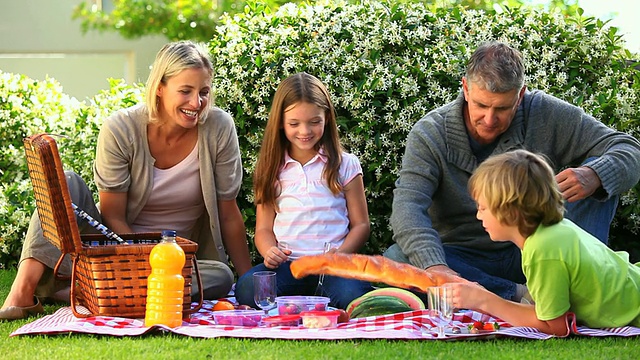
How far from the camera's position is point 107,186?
4.96 meters

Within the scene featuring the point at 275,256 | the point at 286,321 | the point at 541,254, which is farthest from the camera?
the point at 275,256

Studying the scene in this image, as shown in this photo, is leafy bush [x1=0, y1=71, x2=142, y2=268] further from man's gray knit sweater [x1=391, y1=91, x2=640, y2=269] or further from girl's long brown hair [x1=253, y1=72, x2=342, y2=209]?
man's gray knit sweater [x1=391, y1=91, x2=640, y2=269]

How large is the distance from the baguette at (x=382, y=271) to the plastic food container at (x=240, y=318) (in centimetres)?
37

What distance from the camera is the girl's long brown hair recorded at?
5.01m

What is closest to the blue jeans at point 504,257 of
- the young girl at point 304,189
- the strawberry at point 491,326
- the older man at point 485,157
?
the older man at point 485,157

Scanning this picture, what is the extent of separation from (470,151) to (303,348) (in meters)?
1.63

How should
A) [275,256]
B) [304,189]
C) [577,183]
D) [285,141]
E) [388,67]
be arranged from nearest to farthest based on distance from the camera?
[577,183] < [275,256] < [304,189] < [285,141] < [388,67]

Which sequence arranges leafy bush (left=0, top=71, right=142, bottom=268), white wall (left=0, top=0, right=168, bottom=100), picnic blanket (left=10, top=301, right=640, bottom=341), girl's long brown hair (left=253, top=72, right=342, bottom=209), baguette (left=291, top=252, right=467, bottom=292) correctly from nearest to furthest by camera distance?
picnic blanket (left=10, top=301, right=640, bottom=341)
baguette (left=291, top=252, right=467, bottom=292)
girl's long brown hair (left=253, top=72, right=342, bottom=209)
leafy bush (left=0, top=71, right=142, bottom=268)
white wall (left=0, top=0, right=168, bottom=100)

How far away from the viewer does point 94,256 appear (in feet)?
14.0

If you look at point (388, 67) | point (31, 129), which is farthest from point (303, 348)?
point (31, 129)

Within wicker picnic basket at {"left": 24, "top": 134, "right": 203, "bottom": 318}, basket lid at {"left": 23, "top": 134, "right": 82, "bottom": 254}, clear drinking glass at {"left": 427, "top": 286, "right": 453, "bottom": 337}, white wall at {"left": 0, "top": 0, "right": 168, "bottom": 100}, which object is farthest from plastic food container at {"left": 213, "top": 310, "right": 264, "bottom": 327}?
white wall at {"left": 0, "top": 0, "right": 168, "bottom": 100}

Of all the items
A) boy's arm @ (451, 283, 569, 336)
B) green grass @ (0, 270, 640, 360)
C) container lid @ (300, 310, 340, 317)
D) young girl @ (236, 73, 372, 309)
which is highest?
young girl @ (236, 73, 372, 309)

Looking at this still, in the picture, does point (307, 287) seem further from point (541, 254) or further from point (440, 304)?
point (541, 254)

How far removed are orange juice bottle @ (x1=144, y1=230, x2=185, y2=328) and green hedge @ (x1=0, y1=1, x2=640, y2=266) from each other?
174cm
